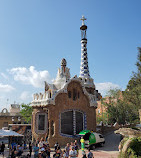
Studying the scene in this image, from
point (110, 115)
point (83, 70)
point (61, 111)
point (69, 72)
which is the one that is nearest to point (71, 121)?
point (61, 111)

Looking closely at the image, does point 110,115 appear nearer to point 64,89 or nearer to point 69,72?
point 69,72

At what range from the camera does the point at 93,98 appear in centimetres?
2373

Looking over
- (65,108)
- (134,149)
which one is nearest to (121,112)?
(65,108)

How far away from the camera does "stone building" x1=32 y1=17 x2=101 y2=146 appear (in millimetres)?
20203

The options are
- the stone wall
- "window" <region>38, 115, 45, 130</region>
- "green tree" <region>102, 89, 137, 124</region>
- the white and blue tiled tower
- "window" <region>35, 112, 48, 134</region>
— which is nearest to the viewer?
the stone wall

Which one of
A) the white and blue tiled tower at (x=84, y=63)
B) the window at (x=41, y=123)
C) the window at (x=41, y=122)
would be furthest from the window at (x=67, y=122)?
the white and blue tiled tower at (x=84, y=63)

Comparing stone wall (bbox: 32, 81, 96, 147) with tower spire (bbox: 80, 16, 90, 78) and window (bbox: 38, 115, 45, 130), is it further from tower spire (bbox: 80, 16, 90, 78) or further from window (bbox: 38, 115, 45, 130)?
tower spire (bbox: 80, 16, 90, 78)

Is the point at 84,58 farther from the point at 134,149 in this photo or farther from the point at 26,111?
the point at 134,149

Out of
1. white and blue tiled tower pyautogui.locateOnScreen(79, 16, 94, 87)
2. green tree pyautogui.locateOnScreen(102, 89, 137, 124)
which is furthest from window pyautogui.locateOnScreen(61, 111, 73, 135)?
green tree pyautogui.locateOnScreen(102, 89, 137, 124)

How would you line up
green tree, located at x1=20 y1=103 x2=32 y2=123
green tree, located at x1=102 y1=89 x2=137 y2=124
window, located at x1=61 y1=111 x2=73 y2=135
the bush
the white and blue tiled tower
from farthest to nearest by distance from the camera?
green tree, located at x1=20 y1=103 x2=32 y2=123 → green tree, located at x1=102 y1=89 x2=137 y2=124 → the white and blue tiled tower → window, located at x1=61 y1=111 x2=73 y2=135 → the bush

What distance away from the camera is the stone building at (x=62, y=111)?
66.3 ft

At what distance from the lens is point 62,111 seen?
2098 cm

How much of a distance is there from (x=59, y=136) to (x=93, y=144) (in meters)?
4.12

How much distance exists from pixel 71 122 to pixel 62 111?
1974 millimetres
